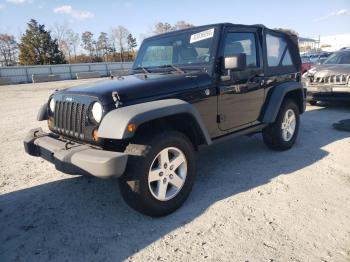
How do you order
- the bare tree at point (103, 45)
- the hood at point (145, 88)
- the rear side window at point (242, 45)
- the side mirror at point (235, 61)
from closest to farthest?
1. the hood at point (145, 88)
2. the side mirror at point (235, 61)
3. the rear side window at point (242, 45)
4. the bare tree at point (103, 45)

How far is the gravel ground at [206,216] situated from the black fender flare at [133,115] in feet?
3.21

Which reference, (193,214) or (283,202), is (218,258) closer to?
(193,214)

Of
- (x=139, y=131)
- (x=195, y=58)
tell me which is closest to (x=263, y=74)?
(x=195, y=58)

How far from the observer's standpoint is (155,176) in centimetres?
309

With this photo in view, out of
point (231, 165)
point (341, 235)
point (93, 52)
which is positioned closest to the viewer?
point (341, 235)

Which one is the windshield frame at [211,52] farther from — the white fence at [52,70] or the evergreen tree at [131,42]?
the evergreen tree at [131,42]

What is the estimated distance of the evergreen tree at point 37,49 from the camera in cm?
4597

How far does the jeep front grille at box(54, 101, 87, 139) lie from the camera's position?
313 cm

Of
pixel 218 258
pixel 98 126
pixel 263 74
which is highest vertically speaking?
pixel 263 74

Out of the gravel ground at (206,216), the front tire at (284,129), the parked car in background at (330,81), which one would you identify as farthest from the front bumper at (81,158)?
the parked car in background at (330,81)

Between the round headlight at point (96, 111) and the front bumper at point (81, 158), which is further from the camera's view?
the round headlight at point (96, 111)

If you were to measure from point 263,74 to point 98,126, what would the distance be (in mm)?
2751

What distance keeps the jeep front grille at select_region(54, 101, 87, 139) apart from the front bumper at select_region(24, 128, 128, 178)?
5.0 inches

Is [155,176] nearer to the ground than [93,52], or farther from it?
nearer to the ground
